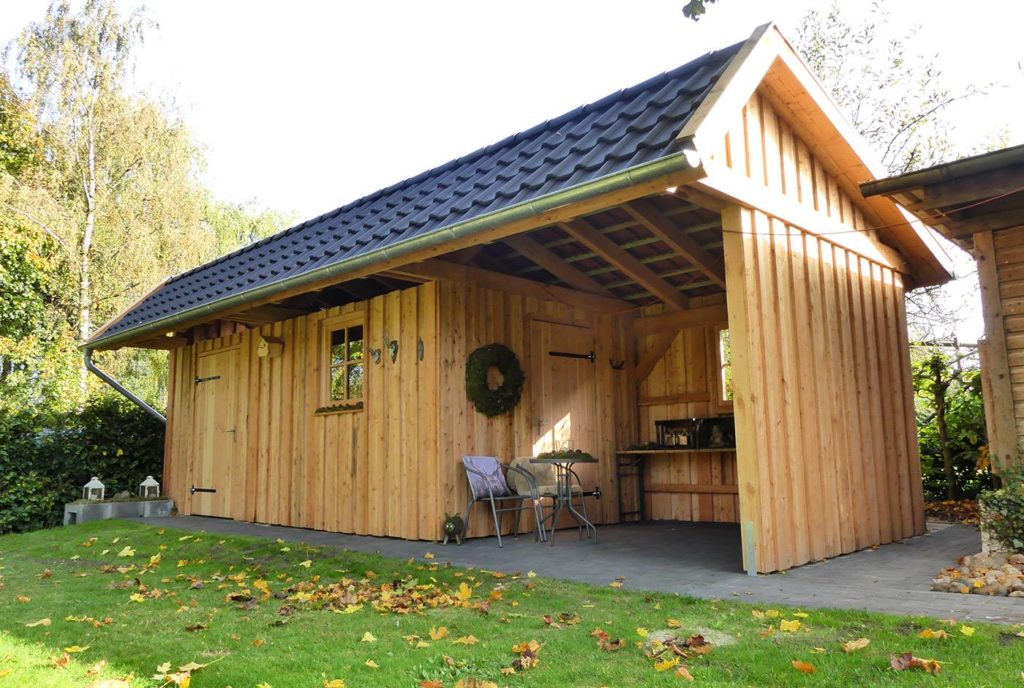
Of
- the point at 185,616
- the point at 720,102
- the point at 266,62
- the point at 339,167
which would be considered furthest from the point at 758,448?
the point at 339,167

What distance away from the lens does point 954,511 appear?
25.6 feet

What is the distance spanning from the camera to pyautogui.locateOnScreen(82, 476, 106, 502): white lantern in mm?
8695

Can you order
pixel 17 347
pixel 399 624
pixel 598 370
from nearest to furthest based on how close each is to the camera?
pixel 399 624 → pixel 598 370 → pixel 17 347

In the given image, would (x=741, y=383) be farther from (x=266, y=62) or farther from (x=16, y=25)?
(x=266, y=62)

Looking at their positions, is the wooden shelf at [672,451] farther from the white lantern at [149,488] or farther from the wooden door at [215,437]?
the white lantern at [149,488]

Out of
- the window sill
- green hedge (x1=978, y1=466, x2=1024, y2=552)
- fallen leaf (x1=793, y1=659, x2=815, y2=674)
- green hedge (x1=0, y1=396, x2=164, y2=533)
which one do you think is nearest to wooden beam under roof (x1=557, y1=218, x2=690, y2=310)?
the window sill

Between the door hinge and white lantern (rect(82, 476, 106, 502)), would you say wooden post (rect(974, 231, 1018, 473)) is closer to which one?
the door hinge

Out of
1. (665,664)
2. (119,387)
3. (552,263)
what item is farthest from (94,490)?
(665,664)

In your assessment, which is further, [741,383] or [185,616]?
[741,383]

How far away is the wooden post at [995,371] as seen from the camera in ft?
17.7

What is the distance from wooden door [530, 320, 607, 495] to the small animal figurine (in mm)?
1150

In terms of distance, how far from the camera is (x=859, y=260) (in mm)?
6293

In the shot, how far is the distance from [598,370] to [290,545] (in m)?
3.43

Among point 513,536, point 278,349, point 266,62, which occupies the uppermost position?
point 266,62
